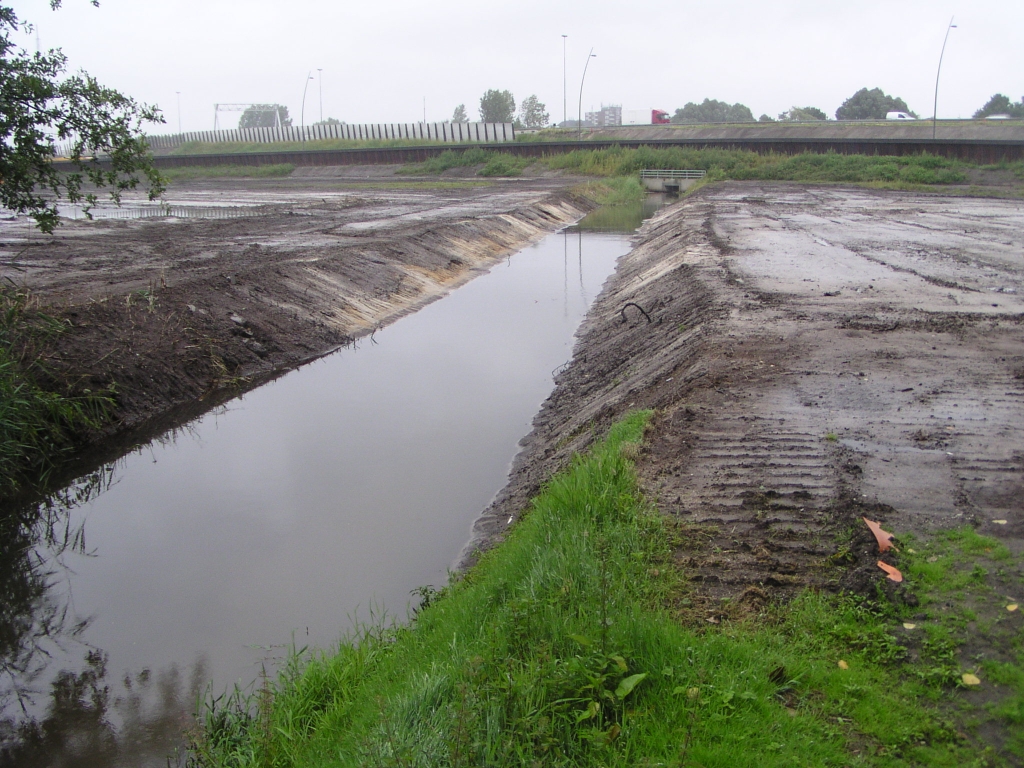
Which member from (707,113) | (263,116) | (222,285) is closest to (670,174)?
(222,285)

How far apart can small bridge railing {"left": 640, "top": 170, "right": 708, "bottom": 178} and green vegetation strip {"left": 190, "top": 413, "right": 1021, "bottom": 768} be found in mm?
56808

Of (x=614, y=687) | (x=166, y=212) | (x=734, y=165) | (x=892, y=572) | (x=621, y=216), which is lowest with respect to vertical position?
(x=614, y=687)

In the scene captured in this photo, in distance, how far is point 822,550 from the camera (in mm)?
5535

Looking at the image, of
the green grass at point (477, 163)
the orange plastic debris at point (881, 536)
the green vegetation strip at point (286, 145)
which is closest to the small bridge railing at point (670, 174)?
the green grass at point (477, 163)

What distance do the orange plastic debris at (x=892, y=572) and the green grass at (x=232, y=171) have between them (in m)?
79.5

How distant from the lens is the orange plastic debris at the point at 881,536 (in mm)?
5312

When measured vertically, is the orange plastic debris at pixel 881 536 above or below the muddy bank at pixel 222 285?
below

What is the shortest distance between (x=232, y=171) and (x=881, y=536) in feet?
282

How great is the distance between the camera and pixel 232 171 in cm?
8175

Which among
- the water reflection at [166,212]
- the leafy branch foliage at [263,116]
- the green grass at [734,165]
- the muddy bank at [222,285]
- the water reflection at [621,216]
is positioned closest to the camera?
the muddy bank at [222,285]

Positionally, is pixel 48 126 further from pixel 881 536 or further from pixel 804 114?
pixel 804 114

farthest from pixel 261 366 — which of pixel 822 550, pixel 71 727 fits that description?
pixel 822 550

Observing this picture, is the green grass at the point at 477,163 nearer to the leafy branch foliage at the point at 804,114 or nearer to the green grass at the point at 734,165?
the green grass at the point at 734,165

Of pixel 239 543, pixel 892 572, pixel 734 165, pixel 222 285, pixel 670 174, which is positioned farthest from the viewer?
pixel 670 174
